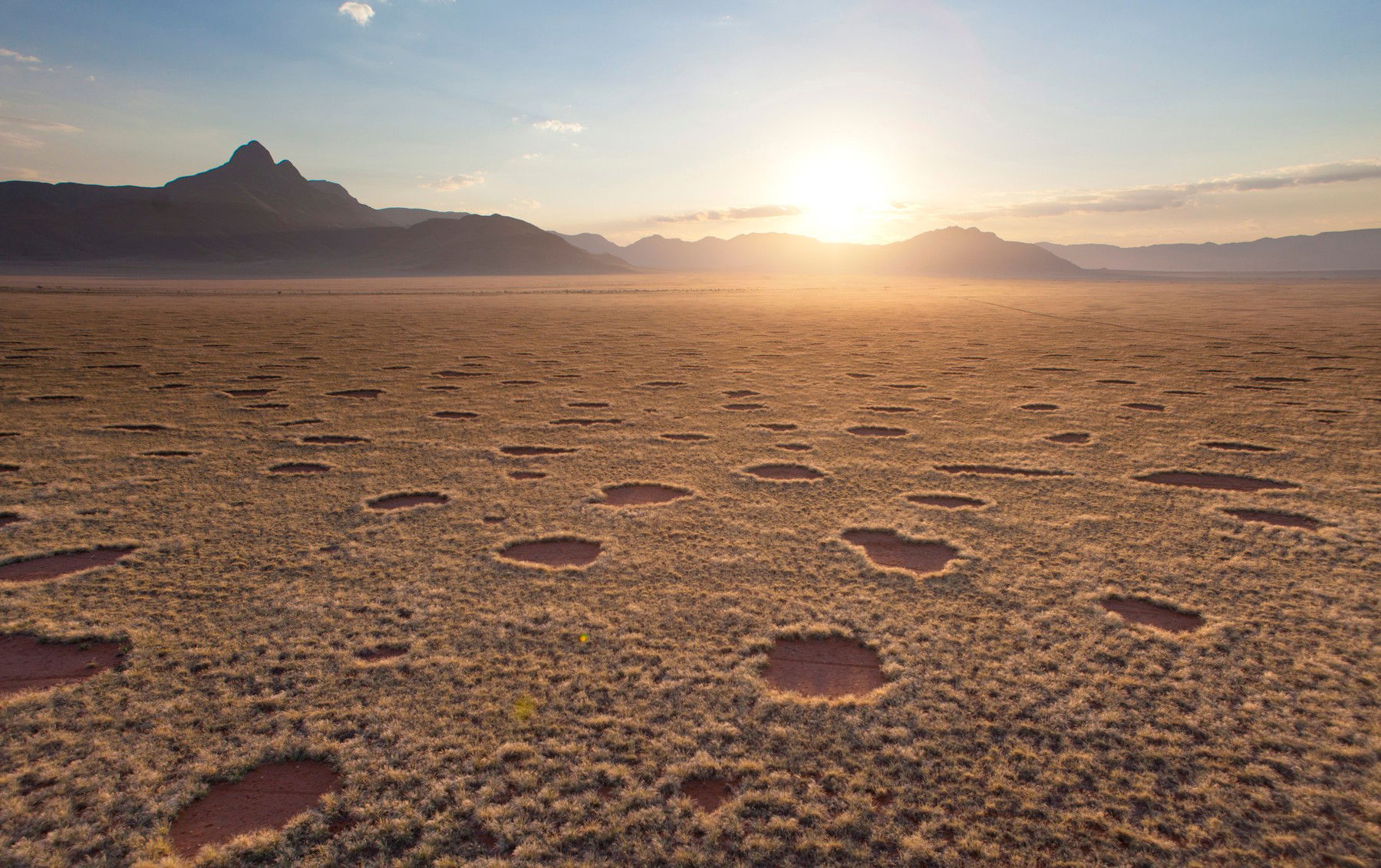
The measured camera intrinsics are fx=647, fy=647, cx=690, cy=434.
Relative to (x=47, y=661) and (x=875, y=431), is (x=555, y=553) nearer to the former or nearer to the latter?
(x=47, y=661)

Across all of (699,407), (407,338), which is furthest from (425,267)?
(699,407)

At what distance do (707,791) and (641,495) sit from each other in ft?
10.4

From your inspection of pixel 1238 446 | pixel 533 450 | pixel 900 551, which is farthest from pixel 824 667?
pixel 1238 446

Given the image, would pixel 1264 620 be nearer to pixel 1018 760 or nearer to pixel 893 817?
pixel 1018 760

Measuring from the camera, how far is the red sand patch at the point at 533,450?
6.48 metres

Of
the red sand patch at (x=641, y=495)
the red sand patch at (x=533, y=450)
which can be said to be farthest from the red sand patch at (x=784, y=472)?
the red sand patch at (x=533, y=450)

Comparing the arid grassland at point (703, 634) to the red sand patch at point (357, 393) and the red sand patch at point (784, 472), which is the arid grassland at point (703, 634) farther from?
the red sand patch at point (357, 393)

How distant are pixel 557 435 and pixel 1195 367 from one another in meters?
12.3

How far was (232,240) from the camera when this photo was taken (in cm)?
14900

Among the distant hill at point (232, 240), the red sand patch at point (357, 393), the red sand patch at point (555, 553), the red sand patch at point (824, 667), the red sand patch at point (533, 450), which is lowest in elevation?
the red sand patch at point (824, 667)

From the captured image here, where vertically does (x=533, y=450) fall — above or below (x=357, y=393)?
below

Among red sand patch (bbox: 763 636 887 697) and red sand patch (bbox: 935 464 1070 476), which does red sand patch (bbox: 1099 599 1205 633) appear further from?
red sand patch (bbox: 935 464 1070 476)

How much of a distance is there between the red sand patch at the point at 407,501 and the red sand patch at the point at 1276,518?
583 cm

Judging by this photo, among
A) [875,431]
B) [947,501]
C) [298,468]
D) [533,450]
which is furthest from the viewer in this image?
[875,431]
